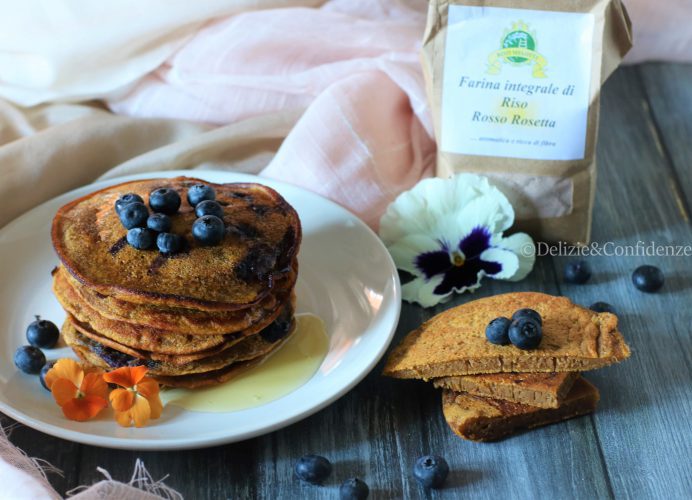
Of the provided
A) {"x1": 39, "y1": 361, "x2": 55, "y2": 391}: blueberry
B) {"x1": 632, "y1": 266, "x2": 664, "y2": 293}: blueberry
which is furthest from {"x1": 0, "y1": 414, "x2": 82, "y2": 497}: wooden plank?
{"x1": 632, "y1": 266, "x2": 664, "y2": 293}: blueberry

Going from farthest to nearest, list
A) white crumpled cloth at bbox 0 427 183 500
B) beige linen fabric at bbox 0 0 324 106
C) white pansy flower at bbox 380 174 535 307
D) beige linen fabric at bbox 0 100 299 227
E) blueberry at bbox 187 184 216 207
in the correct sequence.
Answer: beige linen fabric at bbox 0 0 324 106, beige linen fabric at bbox 0 100 299 227, white pansy flower at bbox 380 174 535 307, blueberry at bbox 187 184 216 207, white crumpled cloth at bbox 0 427 183 500

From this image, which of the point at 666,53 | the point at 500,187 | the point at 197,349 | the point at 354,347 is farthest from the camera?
the point at 666,53

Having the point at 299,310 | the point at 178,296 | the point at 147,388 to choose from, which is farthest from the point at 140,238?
the point at 299,310

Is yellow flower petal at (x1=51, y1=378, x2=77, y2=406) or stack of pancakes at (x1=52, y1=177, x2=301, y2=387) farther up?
stack of pancakes at (x1=52, y1=177, x2=301, y2=387)

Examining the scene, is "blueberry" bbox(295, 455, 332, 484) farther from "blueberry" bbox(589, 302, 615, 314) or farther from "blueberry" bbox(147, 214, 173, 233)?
"blueberry" bbox(589, 302, 615, 314)

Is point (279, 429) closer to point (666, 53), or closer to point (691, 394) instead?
point (691, 394)

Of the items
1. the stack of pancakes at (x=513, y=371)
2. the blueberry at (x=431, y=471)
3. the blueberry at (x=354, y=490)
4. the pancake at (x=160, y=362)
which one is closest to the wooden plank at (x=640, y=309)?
the stack of pancakes at (x=513, y=371)

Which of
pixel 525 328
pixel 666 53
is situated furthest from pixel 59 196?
pixel 666 53

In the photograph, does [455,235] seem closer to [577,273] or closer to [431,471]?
[577,273]
